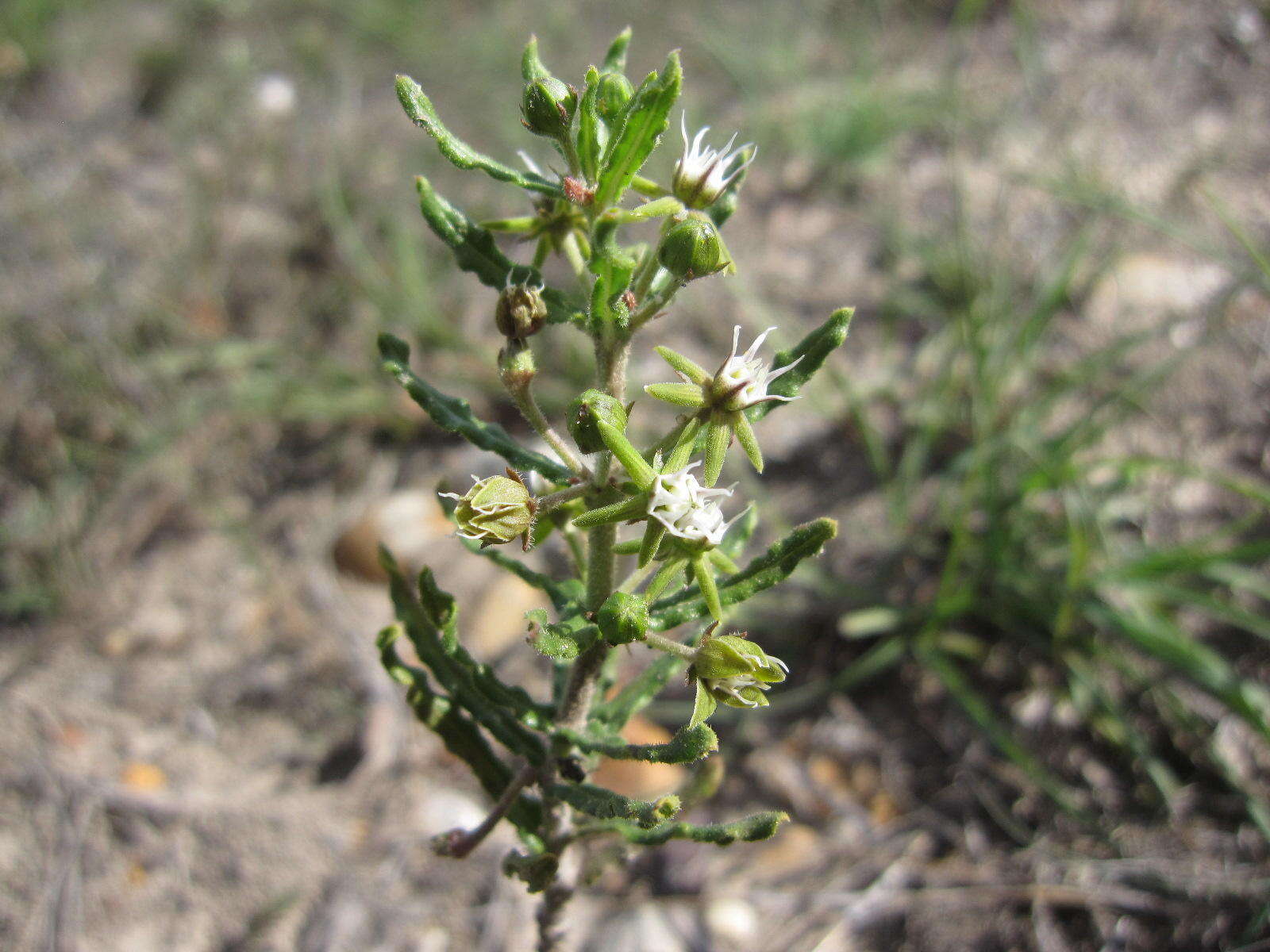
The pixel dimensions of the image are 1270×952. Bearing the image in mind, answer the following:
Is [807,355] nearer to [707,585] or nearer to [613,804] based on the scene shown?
[707,585]

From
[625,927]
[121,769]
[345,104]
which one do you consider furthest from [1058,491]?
[345,104]

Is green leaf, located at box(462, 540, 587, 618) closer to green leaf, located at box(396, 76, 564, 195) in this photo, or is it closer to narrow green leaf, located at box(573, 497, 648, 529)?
narrow green leaf, located at box(573, 497, 648, 529)

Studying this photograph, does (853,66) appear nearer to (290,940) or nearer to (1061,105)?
(1061,105)

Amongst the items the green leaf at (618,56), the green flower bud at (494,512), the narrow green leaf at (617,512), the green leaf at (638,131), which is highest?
the green leaf at (618,56)

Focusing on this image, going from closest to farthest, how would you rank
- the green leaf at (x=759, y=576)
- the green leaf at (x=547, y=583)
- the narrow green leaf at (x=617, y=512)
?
the narrow green leaf at (x=617, y=512)
the green leaf at (x=759, y=576)
the green leaf at (x=547, y=583)

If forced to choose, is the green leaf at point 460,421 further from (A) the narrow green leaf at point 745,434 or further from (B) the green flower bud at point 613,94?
(B) the green flower bud at point 613,94

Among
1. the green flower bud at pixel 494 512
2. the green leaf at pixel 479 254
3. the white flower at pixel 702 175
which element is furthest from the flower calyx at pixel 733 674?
the white flower at pixel 702 175
